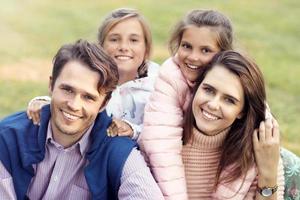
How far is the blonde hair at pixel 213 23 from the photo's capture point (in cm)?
340

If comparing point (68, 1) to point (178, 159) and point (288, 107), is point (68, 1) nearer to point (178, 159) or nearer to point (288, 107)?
point (288, 107)

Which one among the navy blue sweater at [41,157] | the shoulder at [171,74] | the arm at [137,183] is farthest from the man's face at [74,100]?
the shoulder at [171,74]

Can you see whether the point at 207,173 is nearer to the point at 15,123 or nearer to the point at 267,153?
the point at 267,153

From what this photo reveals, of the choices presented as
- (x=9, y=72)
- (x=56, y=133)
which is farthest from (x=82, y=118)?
(x=9, y=72)

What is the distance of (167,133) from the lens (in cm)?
324

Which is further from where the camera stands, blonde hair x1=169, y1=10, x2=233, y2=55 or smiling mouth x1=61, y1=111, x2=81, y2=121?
blonde hair x1=169, y1=10, x2=233, y2=55

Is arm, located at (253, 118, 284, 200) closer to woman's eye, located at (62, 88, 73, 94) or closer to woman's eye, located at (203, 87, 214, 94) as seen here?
woman's eye, located at (203, 87, 214, 94)

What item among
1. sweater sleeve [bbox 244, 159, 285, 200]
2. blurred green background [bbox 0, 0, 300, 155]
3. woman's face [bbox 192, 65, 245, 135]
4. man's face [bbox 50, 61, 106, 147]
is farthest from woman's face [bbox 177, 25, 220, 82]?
blurred green background [bbox 0, 0, 300, 155]

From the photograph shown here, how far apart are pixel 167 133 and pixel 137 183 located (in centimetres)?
34

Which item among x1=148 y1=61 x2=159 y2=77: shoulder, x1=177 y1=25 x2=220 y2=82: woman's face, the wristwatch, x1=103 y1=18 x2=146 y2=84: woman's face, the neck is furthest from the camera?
x1=148 y1=61 x2=159 y2=77: shoulder

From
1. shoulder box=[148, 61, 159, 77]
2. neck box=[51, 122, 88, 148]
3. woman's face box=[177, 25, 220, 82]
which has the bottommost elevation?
neck box=[51, 122, 88, 148]

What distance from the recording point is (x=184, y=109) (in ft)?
11.0

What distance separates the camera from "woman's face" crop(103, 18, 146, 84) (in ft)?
12.9

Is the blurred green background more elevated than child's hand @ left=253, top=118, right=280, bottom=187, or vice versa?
child's hand @ left=253, top=118, right=280, bottom=187
